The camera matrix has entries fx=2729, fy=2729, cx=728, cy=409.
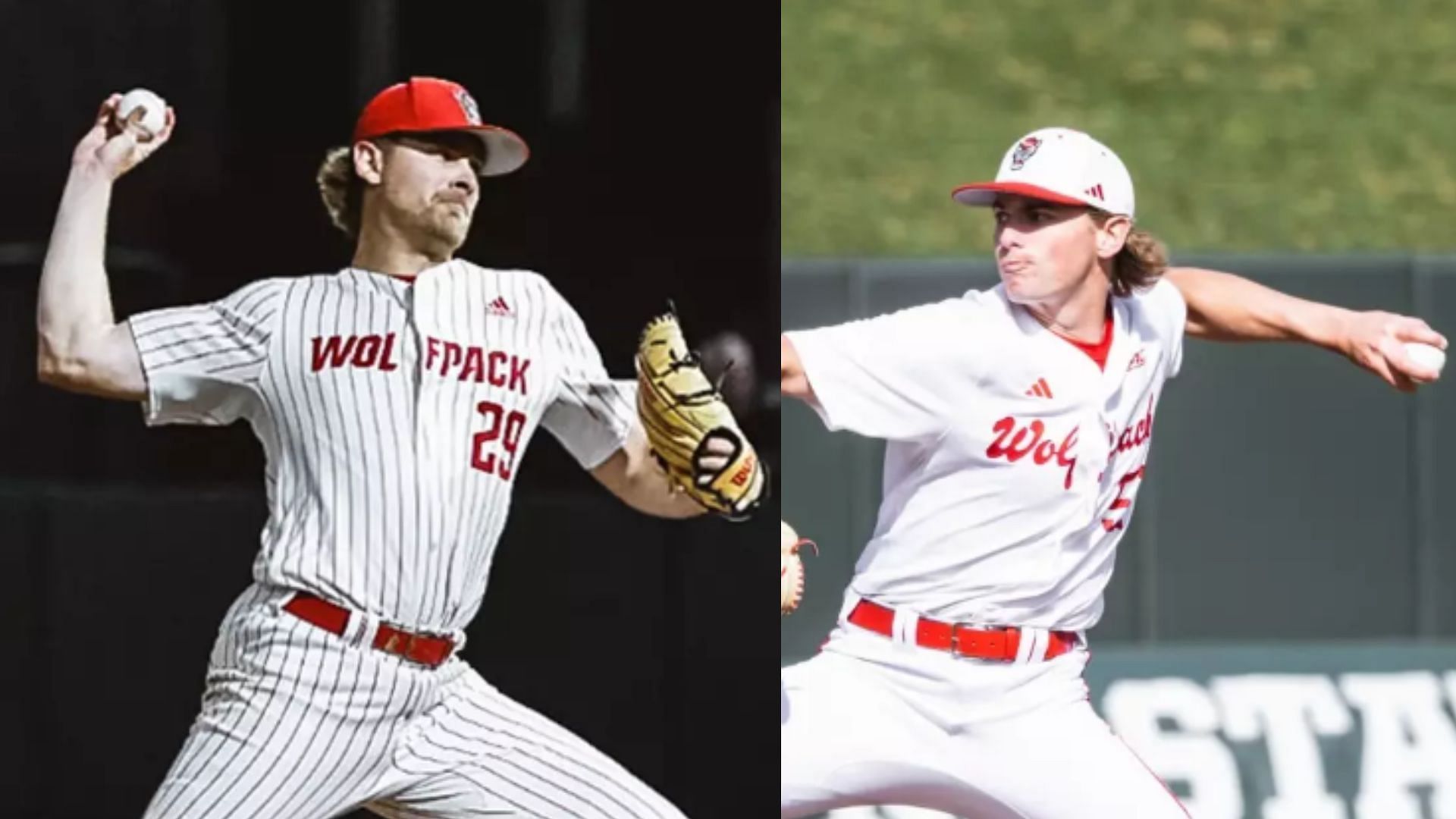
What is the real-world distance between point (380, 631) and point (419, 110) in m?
0.73

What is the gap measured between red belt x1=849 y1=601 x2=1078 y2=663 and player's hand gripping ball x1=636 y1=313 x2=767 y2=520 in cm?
71

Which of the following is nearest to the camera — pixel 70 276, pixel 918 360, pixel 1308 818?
pixel 70 276

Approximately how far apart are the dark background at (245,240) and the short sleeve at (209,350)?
0.10 ft

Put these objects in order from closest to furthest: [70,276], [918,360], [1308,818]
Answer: [70,276], [918,360], [1308,818]

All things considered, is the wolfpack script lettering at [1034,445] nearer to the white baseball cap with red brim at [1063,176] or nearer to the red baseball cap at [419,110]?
the white baseball cap with red brim at [1063,176]

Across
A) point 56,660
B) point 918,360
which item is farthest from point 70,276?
point 918,360

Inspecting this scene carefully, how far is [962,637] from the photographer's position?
4430mm

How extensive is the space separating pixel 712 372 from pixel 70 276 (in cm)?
89

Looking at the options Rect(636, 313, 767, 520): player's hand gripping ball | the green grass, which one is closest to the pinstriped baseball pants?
Rect(636, 313, 767, 520): player's hand gripping ball

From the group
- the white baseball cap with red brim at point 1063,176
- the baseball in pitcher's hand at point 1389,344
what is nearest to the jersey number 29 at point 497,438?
the white baseball cap with red brim at point 1063,176

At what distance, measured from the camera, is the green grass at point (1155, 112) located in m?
7.77

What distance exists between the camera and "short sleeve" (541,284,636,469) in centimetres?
387

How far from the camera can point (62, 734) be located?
3838 mm

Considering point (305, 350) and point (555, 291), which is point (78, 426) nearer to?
point (305, 350)
